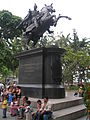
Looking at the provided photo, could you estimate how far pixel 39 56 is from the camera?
462 inches

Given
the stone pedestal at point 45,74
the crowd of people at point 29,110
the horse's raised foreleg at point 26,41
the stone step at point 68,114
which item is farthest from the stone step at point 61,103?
the horse's raised foreleg at point 26,41

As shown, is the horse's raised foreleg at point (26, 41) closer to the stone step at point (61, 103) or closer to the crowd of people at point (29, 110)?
the crowd of people at point (29, 110)

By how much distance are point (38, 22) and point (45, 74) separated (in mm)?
3377

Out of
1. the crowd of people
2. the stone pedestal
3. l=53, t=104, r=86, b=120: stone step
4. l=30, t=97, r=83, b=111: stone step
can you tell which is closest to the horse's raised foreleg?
the stone pedestal

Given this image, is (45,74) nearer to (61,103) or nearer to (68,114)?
(61,103)

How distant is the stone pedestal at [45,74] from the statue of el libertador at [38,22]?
1.63 m

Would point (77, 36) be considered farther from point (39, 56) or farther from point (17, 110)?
point (17, 110)

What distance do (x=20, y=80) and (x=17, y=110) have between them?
164 inches

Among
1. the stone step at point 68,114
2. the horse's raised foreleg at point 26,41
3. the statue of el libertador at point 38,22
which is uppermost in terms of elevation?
the statue of el libertador at point 38,22

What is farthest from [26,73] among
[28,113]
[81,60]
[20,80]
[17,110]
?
[81,60]

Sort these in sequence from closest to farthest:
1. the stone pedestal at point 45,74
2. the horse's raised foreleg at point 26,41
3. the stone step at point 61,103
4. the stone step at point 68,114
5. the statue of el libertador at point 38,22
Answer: the stone step at point 68,114
the stone step at point 61,103
the stone pedestal at point 45,74
the statue of el libertador at point 38,22
the horse's raised foreleg at point 26,41

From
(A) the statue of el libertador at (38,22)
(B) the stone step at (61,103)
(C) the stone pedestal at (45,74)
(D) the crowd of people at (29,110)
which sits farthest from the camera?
(A) the statue of el libertador at (38,22)

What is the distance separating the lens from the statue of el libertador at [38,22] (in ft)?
40.2

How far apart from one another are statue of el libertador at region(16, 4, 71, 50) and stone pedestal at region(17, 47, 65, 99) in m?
1.63
